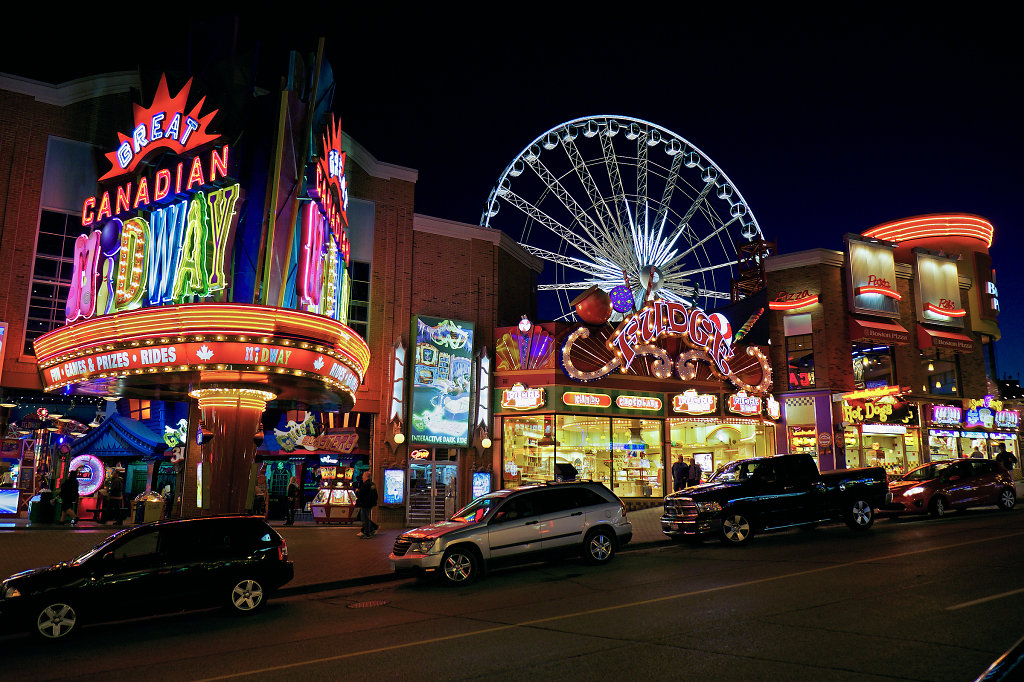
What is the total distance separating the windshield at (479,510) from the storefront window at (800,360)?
24594 mm

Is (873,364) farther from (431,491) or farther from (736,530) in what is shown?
(736,530)

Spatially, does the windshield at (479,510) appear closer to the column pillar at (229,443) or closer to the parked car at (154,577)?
the parked car at (154,577)

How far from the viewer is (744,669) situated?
23.4 ft

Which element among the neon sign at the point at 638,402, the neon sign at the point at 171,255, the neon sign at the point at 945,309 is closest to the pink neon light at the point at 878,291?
the neon sign at the point at 945,309

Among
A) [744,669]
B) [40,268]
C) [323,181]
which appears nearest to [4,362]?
[40,268]

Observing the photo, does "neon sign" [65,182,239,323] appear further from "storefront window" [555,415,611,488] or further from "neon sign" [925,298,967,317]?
"neon sign" [925,298,967,317]

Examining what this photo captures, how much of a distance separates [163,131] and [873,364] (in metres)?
34.2

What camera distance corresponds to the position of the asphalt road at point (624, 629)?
24.4 feet

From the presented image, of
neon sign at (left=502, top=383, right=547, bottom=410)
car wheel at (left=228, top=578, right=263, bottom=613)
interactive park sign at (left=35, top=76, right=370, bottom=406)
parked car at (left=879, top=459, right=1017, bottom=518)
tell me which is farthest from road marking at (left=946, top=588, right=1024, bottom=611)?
neon sign at (left=502, top=383, right=547, bottom=410)

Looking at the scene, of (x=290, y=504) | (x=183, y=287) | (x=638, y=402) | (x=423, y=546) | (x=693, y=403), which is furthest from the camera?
(x=693, y=403)

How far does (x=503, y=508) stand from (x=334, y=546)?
701 cm

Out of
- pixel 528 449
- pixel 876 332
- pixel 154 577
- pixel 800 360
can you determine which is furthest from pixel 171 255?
pixel 876 332

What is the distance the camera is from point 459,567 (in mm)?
14039

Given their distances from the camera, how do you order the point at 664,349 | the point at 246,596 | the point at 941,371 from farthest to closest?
1. the point at 941,371
2. the point at 664,349
3. the point at 246,596
